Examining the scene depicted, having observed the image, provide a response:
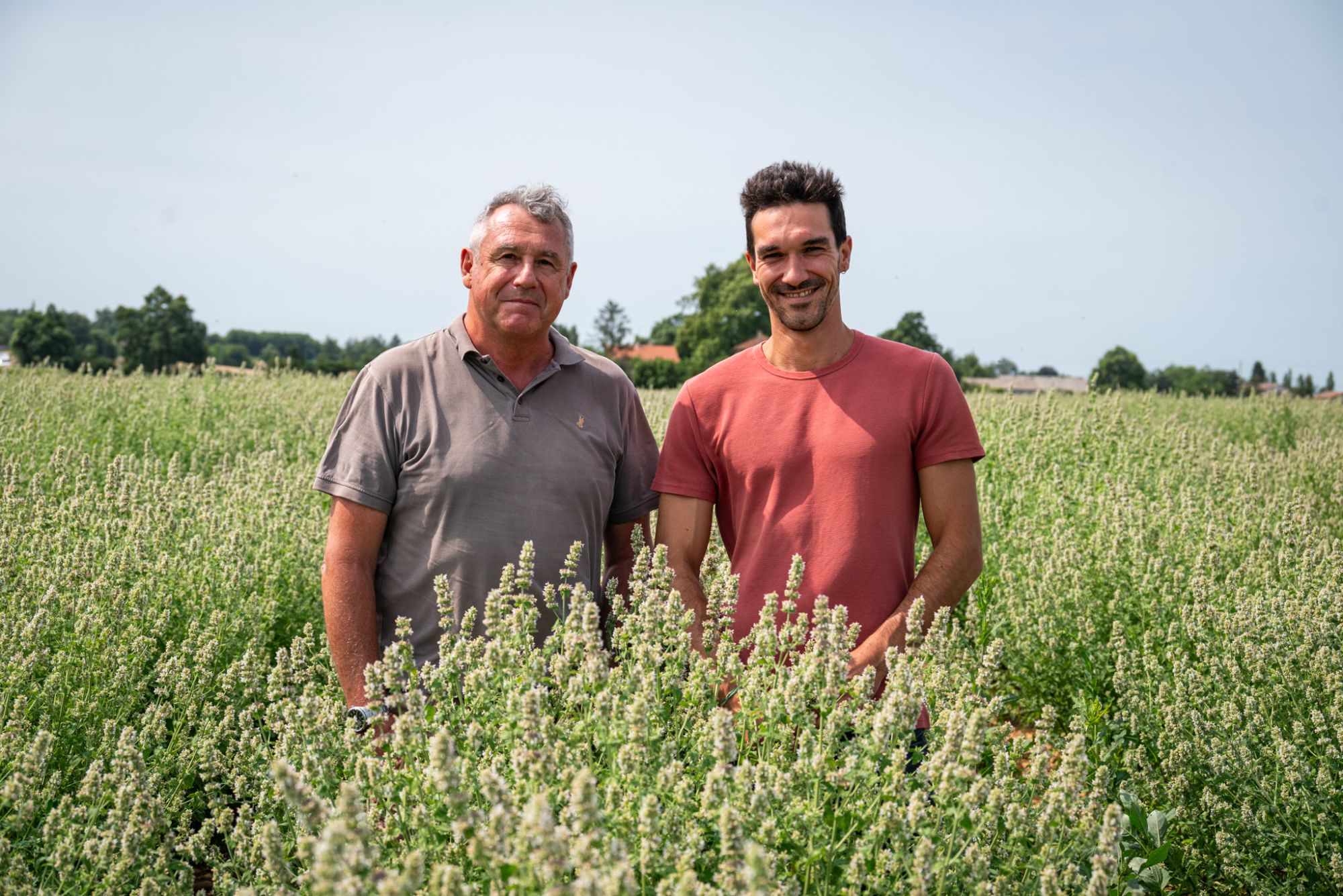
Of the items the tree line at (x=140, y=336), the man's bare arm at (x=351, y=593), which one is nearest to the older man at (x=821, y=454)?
the man's bare arm at (x=351, y=593)

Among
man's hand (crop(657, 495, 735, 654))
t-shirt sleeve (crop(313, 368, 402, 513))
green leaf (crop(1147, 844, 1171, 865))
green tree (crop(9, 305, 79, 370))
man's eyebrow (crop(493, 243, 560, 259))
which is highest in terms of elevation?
green tree (crop(9, 305, 79, 370))

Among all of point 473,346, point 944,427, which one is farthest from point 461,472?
point 944,427

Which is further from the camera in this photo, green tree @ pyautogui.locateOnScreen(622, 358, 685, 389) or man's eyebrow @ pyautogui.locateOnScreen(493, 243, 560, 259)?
green tree @ pyautogui.locateOnScreen(622, 358, 685, 389)

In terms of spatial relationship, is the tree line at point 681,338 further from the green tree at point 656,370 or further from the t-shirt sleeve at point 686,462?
the t-shirt sleeve at point 686,462

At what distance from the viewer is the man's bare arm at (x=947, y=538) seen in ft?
9.78

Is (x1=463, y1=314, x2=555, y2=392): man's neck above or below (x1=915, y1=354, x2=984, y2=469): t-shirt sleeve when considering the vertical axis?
above

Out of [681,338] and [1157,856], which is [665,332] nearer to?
[681,338]

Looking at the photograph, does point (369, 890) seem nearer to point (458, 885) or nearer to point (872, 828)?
point (458, 885)

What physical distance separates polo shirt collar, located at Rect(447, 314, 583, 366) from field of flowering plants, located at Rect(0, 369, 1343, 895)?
0.80 meters

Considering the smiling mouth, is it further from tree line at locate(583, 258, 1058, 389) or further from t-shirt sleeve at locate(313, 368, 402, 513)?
tree line at locate(583, 258, 1058, 389)

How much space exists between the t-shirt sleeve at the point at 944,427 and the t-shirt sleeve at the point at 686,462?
0.71 meters

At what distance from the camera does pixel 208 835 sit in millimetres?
2377

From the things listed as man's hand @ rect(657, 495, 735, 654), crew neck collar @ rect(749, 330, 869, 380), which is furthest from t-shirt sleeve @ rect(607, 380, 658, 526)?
crew neck collar @ rect(749, 330, 869, 380)

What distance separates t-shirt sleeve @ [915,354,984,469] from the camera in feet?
9.99
